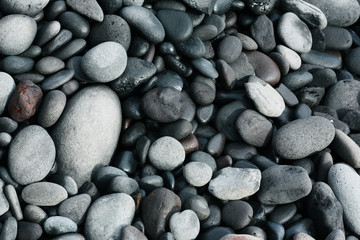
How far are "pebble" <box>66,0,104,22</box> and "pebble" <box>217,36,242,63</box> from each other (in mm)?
972

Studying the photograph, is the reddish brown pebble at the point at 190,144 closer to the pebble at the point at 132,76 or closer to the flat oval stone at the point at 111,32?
the pebble at the point at 132,76

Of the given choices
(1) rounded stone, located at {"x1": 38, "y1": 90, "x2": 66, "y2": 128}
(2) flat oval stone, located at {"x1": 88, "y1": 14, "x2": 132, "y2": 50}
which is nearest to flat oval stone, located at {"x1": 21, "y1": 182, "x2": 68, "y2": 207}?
(1) rounded stone, located at {"x1": 38, "y1": 90, "x2": 66, "y2": 128}

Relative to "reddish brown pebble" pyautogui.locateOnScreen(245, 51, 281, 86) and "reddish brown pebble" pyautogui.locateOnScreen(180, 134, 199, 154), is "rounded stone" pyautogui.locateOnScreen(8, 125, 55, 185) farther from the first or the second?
"reddish brown pebble" pyautogui.locateOnScreen(245, 51, 281, 86)

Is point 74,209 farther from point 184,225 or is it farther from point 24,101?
point 24,101

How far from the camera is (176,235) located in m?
2.66

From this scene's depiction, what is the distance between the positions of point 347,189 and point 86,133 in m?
1.70

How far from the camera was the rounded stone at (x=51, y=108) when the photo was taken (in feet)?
9.68

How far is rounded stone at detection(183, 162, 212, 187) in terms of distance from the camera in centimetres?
294

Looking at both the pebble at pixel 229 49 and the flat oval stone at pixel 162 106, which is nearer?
the flat oval stone at pixel 162 106

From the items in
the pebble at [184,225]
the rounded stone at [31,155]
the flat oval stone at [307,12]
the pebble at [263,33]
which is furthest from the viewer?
the flat oval stone at [307,12]

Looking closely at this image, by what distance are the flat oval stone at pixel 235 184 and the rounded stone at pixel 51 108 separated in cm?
106

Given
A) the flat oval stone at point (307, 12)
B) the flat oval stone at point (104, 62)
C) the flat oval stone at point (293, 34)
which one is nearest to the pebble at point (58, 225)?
the flat oval stone at point (104, 62)

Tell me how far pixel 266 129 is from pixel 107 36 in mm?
1283

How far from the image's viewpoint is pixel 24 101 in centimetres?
291
